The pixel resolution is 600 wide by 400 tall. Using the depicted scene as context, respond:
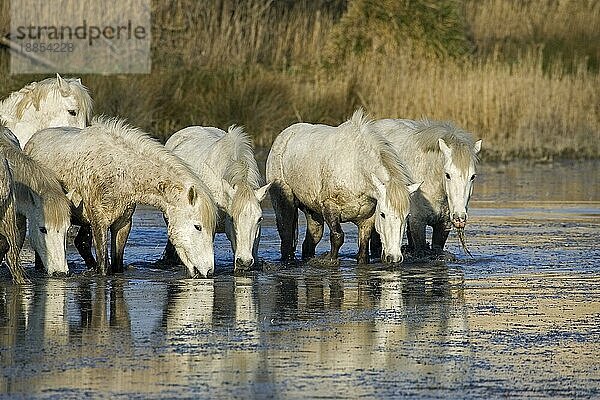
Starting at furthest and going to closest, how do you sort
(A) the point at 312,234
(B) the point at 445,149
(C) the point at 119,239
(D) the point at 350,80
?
(D) the point at 350,80 < (A) the point at 312,234 < (B) the point at 445,149 < (C) the point at 119,239

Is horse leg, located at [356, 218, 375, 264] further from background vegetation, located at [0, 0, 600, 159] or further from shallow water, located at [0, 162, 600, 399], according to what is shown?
background vegetation, located at [0, 0, 600, 159]

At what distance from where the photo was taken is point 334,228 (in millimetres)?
13727

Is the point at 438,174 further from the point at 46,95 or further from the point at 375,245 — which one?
the point at 46,95

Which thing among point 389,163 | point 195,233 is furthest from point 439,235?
point 195,233

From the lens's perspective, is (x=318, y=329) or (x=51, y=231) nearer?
(x=318, y=329)

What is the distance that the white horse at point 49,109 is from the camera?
1606 cm

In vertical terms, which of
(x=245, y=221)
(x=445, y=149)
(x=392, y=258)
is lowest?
(x=392, y=258)

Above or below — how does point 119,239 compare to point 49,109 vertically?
Answer: below

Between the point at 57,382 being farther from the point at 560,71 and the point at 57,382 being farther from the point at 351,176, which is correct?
the point at 560,71

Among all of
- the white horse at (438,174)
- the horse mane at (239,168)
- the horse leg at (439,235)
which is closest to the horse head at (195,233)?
the horse mane at (239,168)

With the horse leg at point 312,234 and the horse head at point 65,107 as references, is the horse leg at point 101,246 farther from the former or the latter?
the horse head at point 65,107

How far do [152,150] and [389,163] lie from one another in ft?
7.32

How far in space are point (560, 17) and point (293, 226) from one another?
85.7ft

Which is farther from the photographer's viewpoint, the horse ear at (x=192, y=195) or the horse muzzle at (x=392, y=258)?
the horse muzzle at (x=392, y=258)
